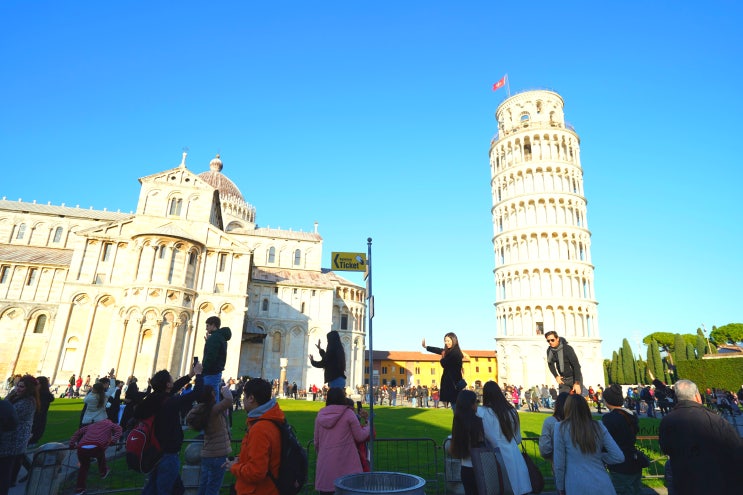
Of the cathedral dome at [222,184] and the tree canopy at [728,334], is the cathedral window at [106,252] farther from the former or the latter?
the tree canopy at [728,334]

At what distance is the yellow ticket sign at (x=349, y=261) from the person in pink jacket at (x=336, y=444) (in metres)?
2.94

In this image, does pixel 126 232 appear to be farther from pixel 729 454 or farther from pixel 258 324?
pixel 729 454

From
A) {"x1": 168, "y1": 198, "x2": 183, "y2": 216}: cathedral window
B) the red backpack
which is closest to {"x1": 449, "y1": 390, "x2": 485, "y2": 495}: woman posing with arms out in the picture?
the red backpack

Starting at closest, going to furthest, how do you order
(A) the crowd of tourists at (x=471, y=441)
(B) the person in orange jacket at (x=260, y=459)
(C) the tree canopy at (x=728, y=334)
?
(B) the person in orange jacket at (x=260, y=459), (A) the crowd of tourists at (x=471, y=441), (C) the tree canopy at (x=728, y=334)

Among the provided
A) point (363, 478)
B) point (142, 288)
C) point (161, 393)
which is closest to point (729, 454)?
point (363, 478)

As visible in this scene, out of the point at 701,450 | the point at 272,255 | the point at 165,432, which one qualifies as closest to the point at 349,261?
the point at 165,432

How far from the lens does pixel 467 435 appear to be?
4.70m

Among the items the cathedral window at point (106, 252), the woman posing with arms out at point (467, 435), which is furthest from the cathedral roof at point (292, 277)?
the woman posing with arms out at point (467, 435)

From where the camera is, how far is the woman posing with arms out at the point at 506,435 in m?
4.60

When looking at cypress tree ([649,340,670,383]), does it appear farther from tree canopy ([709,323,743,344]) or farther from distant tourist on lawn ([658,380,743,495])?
distant tourist on lawn ([658,380,743,495])

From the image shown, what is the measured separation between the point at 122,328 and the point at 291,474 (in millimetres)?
33607

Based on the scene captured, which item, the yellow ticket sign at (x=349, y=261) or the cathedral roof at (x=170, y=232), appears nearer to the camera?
the yellow ticket sign at (x=349, y=261)

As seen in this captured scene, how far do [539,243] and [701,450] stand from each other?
46179 mm

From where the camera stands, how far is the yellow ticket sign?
7302mm
